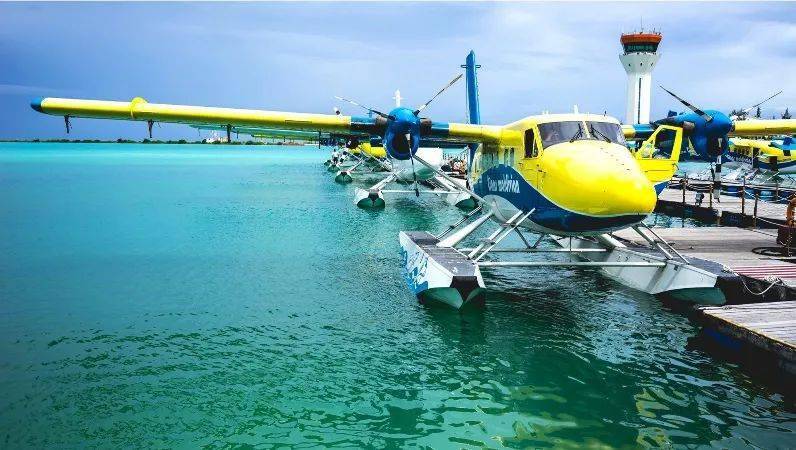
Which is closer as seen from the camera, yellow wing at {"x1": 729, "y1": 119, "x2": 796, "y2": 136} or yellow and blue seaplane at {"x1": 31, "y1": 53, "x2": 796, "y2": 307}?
yellow and blue seaplane at {"x1": 31, "y1": 53, "x2": 796, "y2": 307}

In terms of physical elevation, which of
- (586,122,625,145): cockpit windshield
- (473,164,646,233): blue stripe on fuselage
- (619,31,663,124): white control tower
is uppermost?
(619,31,663,124): white control tower

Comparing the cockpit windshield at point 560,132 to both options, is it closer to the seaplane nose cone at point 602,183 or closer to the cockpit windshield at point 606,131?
the cockpit windshield at point 606,131

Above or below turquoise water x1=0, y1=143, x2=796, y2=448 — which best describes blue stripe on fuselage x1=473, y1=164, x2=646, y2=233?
above

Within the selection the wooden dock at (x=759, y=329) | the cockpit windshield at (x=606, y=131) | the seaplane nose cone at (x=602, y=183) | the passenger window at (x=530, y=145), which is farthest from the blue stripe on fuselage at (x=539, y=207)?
the wooden dock at (x=759, y=329)

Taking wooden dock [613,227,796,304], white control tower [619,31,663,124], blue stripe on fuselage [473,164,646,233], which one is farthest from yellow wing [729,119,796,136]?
white control tower [619,31,663,124]

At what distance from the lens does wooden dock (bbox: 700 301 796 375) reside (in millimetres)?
7734

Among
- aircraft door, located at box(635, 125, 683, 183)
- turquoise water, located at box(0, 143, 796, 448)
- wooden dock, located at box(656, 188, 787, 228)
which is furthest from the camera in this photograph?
wooden dock, located at box(656, 188, 787, 228)

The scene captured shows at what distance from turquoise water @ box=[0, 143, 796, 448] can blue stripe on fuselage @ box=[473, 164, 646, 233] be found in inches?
75.4

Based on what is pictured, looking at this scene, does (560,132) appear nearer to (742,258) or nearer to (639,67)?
(742,258)

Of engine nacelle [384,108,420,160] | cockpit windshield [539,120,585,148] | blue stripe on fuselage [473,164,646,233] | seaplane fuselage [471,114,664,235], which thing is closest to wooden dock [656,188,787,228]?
blue stripe on fuselage [473,164,646,233]

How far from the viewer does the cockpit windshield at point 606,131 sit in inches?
438

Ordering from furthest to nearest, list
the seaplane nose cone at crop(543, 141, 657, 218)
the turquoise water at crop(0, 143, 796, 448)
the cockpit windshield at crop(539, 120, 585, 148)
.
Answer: the cockpit windshield at crop(539, 120, 585, 148) → the seaplane nose cone at crop(543, 141, 657, 218) → the turquoise water at crop(0, 143, 796, 448)

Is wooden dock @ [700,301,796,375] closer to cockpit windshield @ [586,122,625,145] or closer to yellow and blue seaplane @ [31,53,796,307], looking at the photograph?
yellow and blue seaplane @ [31,53,796,307]

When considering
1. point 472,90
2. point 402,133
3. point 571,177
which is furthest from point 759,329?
point 472,90
